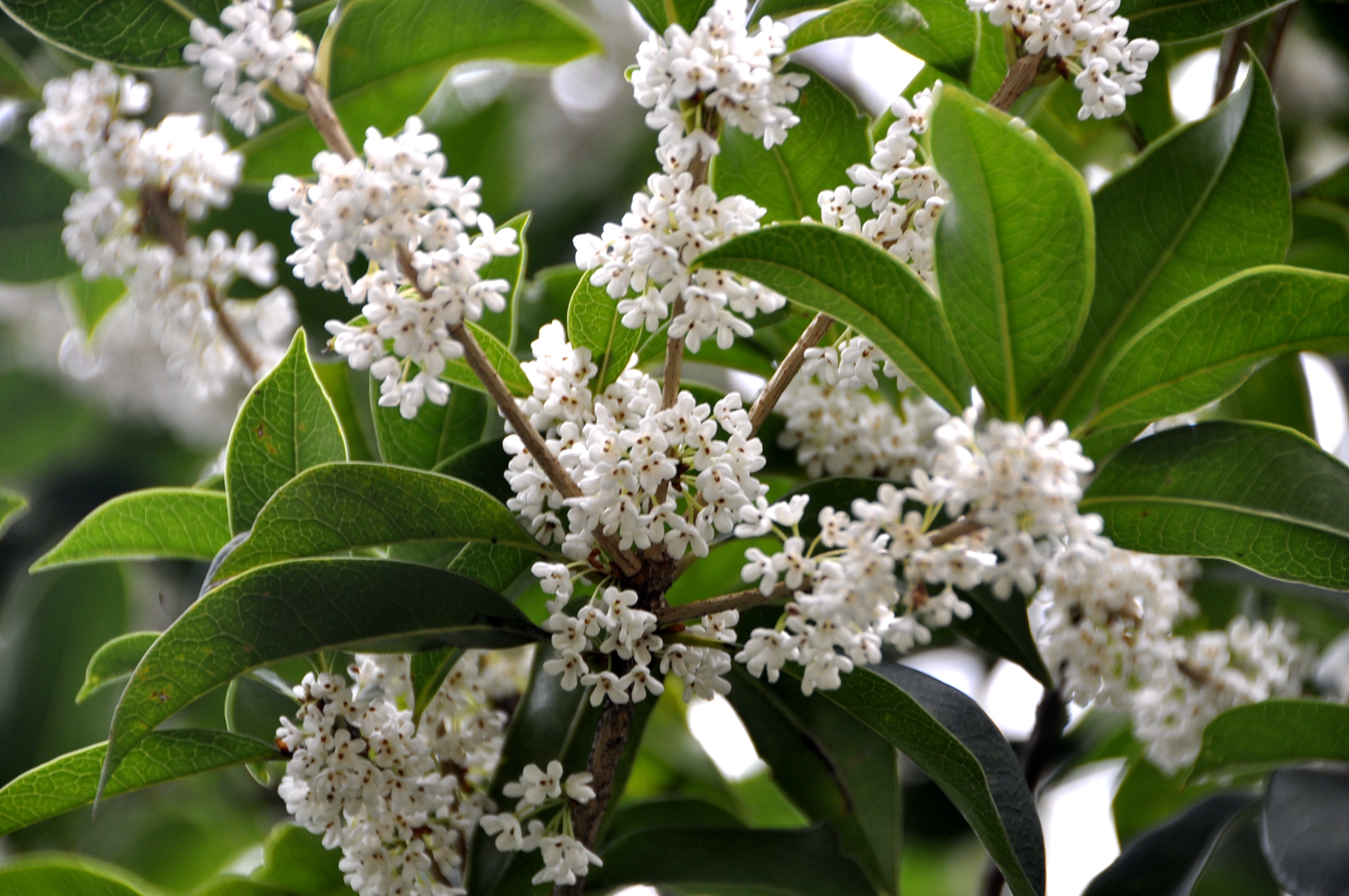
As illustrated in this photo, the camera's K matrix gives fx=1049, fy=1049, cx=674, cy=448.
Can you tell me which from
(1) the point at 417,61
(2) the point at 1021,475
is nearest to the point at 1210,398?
(2) the point at 1021,475

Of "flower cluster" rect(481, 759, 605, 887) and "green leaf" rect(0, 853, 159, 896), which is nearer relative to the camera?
"flower cluster" rect(481, 759, 605, 887)

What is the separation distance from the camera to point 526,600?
1.40 metres

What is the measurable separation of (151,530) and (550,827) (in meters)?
0.65

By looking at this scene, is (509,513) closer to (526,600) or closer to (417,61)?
(526,600)

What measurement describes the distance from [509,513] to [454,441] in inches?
14.9

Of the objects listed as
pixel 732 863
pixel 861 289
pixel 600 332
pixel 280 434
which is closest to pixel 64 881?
pixel 280 434

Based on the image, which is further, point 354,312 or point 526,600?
point 354,312

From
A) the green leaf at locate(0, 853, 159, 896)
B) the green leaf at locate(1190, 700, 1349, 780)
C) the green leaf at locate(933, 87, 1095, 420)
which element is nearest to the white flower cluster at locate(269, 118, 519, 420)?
the green leaf at locate(933, 87, 1095, 420)

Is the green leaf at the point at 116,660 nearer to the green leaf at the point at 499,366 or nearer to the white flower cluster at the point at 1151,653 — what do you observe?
the green leaf at the point at 499,366

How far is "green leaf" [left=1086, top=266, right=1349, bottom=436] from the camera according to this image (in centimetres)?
103

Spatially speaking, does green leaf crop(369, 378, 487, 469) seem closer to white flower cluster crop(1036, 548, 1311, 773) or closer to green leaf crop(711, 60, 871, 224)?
green leaf crop(711, 60, 871, 224)

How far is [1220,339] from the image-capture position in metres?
1.06

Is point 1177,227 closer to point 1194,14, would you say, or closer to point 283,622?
point 1194,14

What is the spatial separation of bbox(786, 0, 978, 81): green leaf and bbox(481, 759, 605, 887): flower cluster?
2.64 ft
